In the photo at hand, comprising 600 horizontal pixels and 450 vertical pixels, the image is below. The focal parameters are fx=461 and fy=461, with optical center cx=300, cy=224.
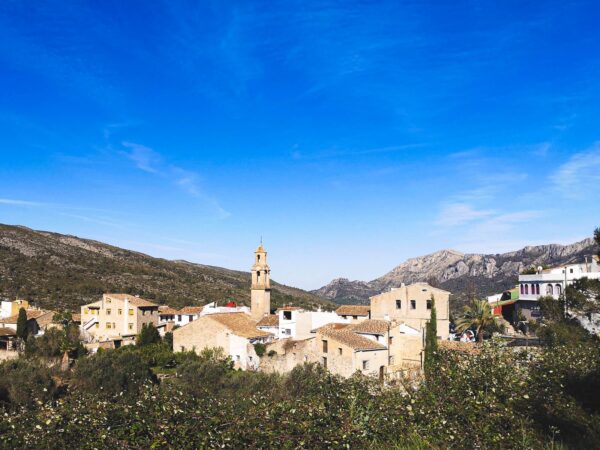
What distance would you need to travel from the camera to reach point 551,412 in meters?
8.92

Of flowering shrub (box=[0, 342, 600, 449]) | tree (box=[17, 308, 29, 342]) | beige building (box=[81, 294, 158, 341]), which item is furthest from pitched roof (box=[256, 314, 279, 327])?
flowering shrub (box=[0, 342, 600, 449])

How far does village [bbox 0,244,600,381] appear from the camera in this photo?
34.3m

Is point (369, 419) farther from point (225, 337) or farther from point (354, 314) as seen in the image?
point (354, 314)

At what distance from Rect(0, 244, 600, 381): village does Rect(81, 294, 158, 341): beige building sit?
0.11 metres

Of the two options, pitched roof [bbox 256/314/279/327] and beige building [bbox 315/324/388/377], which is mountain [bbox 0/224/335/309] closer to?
pitched roof [bbox 256/314/279/327]

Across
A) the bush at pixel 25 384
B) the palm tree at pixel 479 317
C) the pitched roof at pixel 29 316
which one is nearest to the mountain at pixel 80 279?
the pitched roof at pixel 29 316

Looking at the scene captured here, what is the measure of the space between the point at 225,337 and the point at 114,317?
17429 mm

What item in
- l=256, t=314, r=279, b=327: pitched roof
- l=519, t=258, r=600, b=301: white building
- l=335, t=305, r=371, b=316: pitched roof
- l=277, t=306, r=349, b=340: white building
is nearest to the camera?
l=519, t=258, r=600, b=301: white building

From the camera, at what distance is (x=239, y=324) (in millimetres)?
43438

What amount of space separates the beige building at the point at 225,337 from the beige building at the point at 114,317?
8.88m

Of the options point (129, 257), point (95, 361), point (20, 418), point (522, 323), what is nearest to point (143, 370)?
point (95, 361)

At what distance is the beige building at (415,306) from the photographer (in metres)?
43.4

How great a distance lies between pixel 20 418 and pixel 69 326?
40804 millimetres

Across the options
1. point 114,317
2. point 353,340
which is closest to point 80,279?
point 114,317
